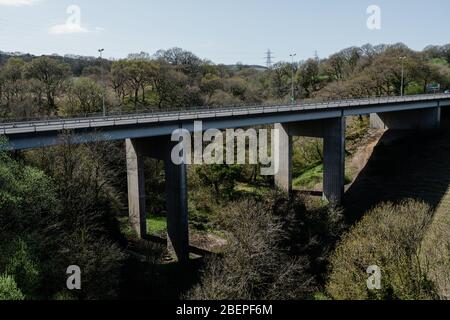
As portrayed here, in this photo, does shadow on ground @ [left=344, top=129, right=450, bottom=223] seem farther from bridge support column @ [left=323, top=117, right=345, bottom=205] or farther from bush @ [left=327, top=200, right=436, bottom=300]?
bush @ [left=327, top=200, right=436, bottom=300]

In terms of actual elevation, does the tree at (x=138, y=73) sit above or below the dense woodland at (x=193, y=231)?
above

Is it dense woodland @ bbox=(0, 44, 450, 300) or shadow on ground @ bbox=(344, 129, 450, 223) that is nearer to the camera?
dense woodland @ bbox=(0, 44, 450, 300)

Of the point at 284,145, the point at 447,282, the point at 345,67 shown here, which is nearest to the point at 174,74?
the point at 284,145

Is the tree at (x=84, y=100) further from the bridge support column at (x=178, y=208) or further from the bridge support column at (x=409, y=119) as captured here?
the bridge support column at (x=409, y=119)

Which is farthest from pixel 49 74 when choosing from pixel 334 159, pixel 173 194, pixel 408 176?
pixel 408 176

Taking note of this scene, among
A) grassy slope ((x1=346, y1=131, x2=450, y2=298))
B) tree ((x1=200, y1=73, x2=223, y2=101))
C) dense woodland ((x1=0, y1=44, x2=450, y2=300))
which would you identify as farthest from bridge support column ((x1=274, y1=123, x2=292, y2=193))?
tree ((x1=200, y1=73, x2=223, y2=101))

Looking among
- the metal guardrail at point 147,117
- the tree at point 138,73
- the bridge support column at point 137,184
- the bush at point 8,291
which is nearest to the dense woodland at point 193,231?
the bush at point 8,291

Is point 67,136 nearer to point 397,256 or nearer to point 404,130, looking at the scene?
point 397,256
